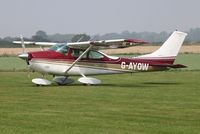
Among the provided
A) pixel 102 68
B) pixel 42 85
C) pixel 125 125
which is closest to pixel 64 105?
pixel 125 125

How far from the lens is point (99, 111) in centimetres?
1297

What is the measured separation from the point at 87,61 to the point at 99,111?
10.0 metres

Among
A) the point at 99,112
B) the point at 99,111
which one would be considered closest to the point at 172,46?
the point at 99,111

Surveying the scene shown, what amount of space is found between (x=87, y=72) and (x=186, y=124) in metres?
12.3

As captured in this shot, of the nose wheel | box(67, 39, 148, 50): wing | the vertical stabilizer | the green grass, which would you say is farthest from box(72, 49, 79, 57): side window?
the green grass

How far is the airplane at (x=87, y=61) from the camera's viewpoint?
864 inches

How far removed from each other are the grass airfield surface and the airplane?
3.28m

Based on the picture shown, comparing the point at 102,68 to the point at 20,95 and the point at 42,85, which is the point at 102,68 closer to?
the point at 42,85

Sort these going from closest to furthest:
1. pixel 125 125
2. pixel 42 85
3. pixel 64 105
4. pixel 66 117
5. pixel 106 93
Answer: pixel 125 125, pixel 66 117, pixel 64 105, pixel 106 93, pixel 42 85

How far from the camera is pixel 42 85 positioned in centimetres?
2167

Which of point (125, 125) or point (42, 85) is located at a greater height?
point (125, 125)

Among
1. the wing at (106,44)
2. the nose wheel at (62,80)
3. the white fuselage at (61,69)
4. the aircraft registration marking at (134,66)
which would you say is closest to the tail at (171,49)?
the aircraft registration marking at (134,66)

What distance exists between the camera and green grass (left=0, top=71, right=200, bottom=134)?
33.8ft

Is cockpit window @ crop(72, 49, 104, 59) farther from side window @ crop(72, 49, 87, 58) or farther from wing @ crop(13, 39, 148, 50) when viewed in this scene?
wing @ crop(13, 39, 148, 50)
